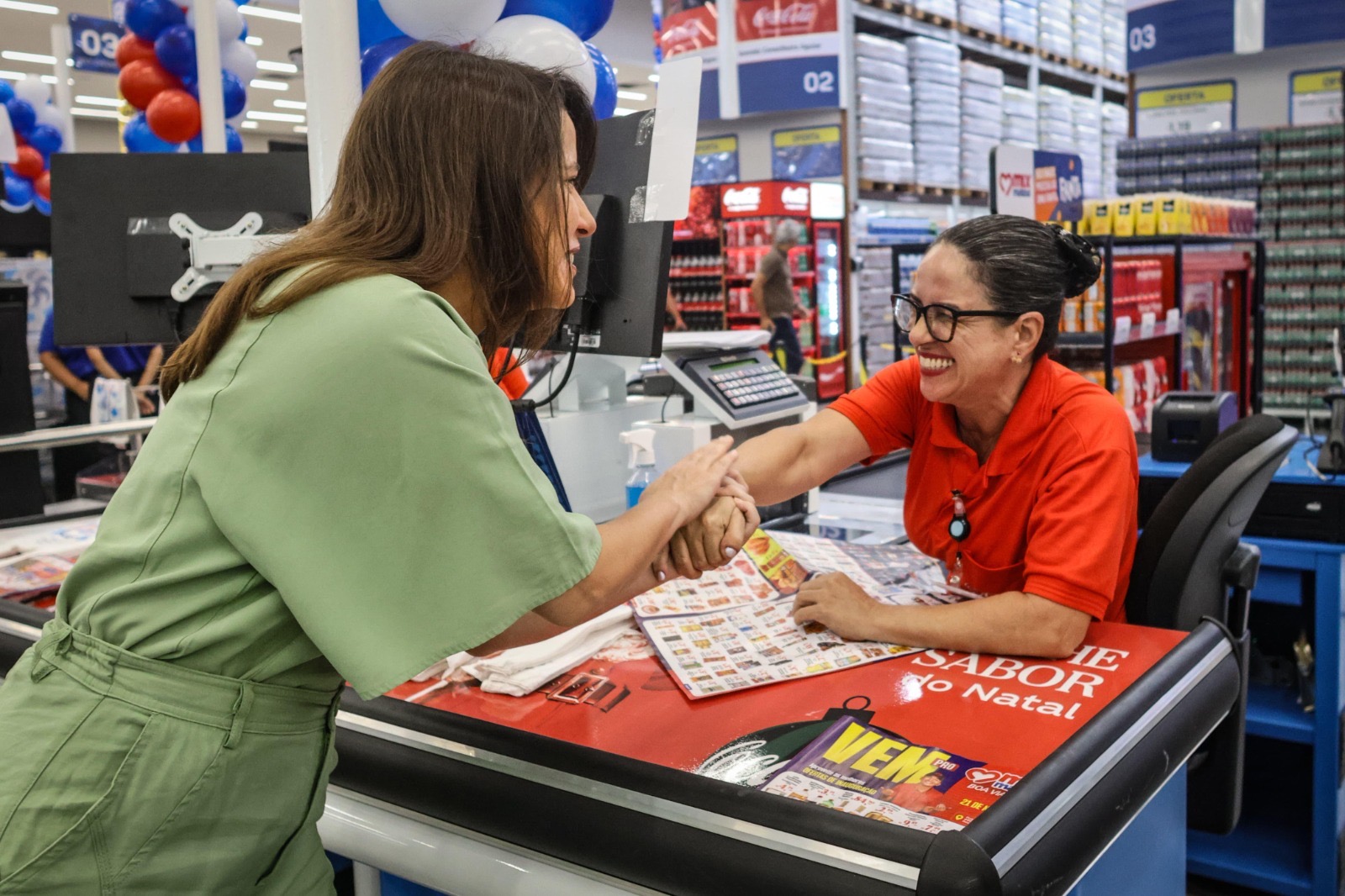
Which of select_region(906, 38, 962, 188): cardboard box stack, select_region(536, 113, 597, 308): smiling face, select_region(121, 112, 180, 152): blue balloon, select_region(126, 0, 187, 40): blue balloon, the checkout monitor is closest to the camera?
select_region(536, 113, 597, 308): smiling face

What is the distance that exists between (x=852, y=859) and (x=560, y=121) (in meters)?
0.79

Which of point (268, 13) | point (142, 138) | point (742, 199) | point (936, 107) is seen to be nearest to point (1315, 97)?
point (936, 107)

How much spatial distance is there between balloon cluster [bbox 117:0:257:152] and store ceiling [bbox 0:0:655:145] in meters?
4.36

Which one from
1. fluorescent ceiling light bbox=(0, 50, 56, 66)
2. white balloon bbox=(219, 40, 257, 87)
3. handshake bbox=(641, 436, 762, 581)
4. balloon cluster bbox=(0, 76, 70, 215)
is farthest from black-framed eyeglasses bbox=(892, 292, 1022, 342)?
fluorescent ceiling light bbox=(0, 50, 56, 66)

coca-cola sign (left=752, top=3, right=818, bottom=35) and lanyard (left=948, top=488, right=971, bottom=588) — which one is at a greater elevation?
coca-cola sign (left=752, top=3, right=818, bottom=35)

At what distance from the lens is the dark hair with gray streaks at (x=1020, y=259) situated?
193cm

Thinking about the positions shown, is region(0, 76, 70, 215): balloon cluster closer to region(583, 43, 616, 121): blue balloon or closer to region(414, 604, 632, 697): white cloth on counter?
region(583, 43, 616, 121): blue balloon

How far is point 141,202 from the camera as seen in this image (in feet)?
7.75

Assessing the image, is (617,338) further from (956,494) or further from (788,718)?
(788,718)

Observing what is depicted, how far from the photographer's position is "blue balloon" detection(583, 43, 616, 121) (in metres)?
2.82

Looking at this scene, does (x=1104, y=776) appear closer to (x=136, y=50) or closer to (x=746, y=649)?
(x=746, y=649)

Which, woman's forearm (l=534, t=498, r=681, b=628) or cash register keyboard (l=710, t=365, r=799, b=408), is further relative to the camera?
cash register keyboard (l=710, t=365, r=799, b=408)

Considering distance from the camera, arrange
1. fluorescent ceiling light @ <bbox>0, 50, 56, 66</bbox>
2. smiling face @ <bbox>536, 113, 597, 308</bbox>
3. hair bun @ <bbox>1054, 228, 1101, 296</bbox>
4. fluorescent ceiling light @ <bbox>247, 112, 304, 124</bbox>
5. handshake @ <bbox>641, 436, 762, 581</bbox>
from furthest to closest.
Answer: fluorescent ceiling light @ <bbox>247, 112, 304, 124</bbox> → fluorescent ceiling light @ <bbox>0, 50, 56, 66</bbox> → hair bun @ <bbox>1054, 228, 1101, 296</bbox> → handshake @ <bbox>641, 436, 762, 581</bbox> → smiling face @ <bbox>536, 113, 597, 308</bbox>

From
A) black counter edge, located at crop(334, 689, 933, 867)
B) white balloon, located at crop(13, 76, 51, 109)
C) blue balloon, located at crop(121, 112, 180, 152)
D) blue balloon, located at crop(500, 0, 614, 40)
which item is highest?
white balloon, located at crop(13, 76, 51, 109)
